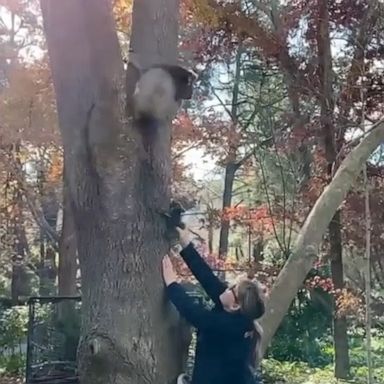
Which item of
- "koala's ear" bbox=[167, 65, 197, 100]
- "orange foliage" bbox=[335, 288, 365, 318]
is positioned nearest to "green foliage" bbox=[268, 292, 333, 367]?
"orange foliage" bbox=[335, 288, 365, 318]

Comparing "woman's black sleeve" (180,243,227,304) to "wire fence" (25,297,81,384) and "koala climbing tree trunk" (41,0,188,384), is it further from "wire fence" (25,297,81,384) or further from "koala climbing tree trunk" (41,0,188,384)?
"wire fence" (25,297,81,384)

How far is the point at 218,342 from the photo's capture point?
8.81 feet

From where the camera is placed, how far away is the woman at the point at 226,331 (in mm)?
2668

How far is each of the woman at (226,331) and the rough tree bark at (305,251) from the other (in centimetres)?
39

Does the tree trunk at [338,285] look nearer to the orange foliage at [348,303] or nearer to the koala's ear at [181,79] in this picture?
the orange foliage at [348,303]

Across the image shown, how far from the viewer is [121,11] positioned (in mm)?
5516

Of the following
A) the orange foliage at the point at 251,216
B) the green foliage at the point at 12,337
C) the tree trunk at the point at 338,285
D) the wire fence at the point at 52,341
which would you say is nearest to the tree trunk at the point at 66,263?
the green foliage at the point at 12,337

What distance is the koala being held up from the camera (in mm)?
2633

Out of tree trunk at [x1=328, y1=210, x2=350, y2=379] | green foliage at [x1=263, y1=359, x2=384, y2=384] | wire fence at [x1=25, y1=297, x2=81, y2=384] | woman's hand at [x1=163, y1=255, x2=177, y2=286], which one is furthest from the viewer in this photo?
tree trunk at [x1=328, y1=210, x2=350, y2=379]

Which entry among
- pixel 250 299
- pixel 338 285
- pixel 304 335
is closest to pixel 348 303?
pixel 338 285

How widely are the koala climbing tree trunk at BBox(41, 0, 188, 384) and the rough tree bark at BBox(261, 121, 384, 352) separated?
22.8 inches

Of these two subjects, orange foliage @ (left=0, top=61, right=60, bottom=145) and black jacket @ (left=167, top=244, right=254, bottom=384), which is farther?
orange foliage @ (left=0, top=61, right=60, bottom=145)

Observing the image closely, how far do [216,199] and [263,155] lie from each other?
12.7 ft

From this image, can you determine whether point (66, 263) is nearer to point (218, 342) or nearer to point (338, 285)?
point (338, 285)
